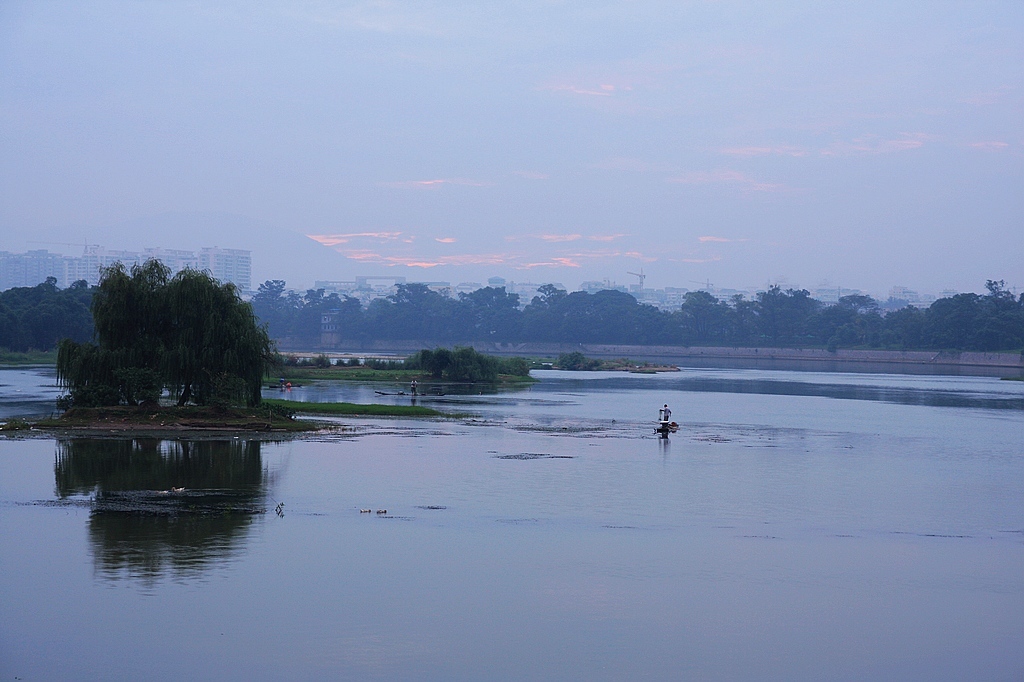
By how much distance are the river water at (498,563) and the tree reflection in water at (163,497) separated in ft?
0.30

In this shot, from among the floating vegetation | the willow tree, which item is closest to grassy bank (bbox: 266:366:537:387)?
the willow tree

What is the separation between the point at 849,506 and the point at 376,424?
22.3 meters

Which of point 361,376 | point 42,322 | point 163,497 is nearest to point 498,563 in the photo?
point 163,497

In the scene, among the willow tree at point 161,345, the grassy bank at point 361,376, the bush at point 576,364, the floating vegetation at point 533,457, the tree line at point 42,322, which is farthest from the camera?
the bush at point 576,364

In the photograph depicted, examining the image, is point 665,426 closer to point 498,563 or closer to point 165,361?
point 165,361

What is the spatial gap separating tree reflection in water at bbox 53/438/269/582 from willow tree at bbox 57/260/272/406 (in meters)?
4.04

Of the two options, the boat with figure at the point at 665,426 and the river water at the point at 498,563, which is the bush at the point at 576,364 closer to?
the boat with figure at the point at 665,426

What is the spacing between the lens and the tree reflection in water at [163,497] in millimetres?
18281

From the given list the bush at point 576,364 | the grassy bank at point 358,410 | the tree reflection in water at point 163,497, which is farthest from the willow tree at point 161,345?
the bush at point 576,364

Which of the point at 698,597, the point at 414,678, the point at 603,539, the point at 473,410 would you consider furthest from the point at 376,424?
the point at 414,678

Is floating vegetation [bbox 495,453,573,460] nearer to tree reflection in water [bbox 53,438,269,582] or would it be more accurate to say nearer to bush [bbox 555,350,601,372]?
tree reflection in water [bbox 53,438,269,582]

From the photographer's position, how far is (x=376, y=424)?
4403 cm

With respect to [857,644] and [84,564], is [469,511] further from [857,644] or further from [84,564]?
[857,644]

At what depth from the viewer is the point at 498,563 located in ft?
62.0
